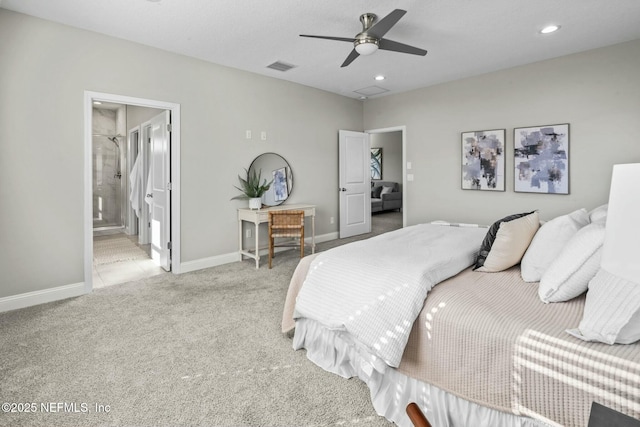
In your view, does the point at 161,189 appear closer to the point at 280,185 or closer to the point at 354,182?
the point at 280,185

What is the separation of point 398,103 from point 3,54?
4929 millimetres

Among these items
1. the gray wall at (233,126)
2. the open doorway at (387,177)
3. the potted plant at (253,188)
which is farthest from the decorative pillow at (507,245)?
the open doorway at (387,177)

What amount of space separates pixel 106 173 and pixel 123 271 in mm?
3723

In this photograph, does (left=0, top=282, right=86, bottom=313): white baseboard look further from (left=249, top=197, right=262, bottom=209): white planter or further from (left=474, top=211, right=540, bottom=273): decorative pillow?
(left=474, top=211, right=540, bottom=273): decorative pillow

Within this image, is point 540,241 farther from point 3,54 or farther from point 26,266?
point 3,54

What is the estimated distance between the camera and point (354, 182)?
6.02 metres

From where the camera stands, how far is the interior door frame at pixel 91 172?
3.22 metres

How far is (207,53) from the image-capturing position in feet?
12.5

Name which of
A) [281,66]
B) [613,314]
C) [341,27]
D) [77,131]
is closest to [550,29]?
[341,27]

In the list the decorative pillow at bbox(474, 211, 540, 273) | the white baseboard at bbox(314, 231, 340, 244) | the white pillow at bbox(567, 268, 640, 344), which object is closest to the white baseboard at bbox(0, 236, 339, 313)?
the white baseboard at bbox(314, 231, 340, 244)

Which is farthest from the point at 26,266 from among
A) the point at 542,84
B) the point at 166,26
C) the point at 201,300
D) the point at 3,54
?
the point at 542,84

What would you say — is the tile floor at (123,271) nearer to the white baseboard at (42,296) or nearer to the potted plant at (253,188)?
the white baseboard at (42,296)

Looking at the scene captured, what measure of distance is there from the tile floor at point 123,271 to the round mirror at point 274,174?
171cm

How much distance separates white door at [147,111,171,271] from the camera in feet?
12.8
